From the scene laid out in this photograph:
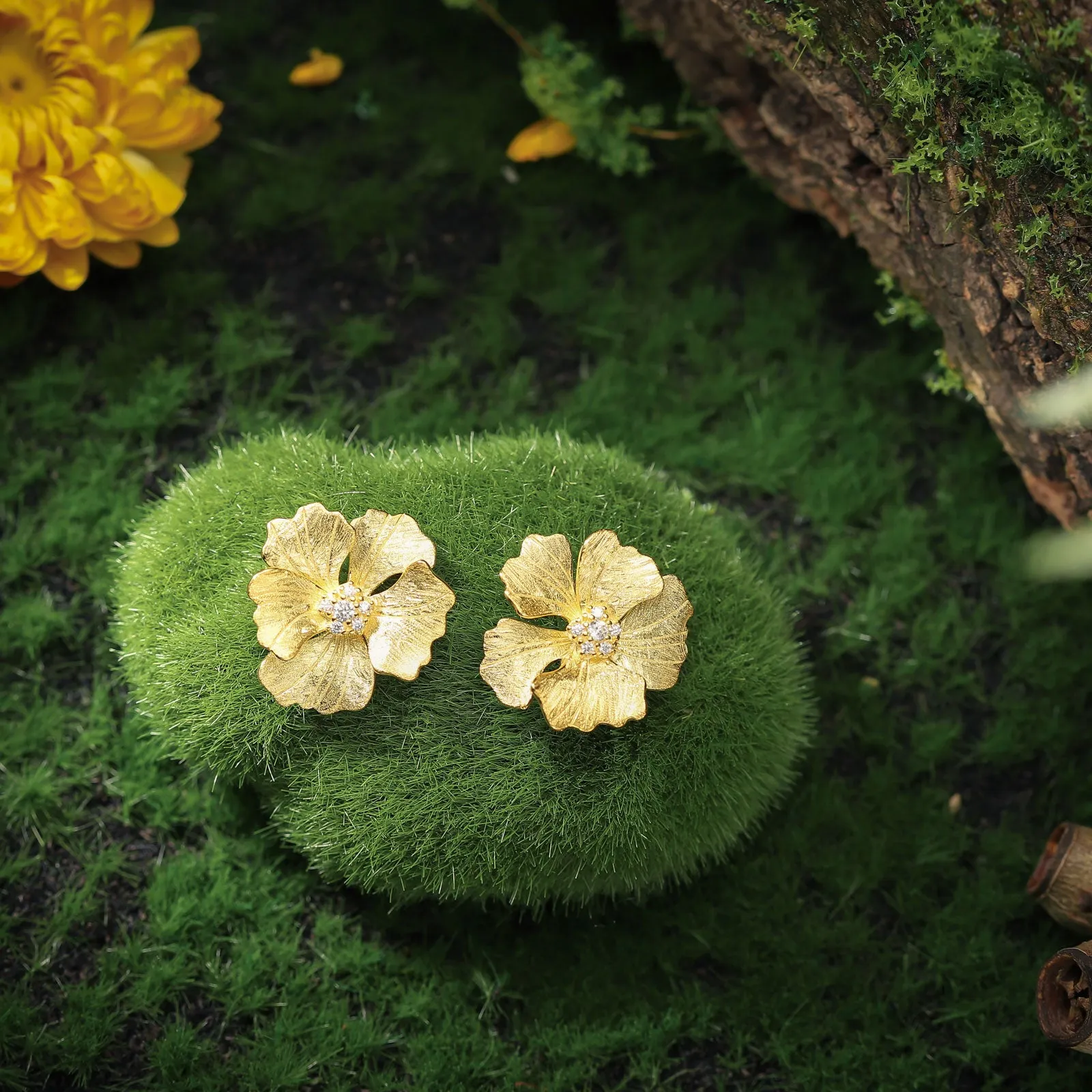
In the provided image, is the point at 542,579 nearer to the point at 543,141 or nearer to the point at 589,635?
the point at 589,635

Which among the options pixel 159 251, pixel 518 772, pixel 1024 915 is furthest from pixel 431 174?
pixel 1024 915

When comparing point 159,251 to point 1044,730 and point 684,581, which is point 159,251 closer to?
point 684,581

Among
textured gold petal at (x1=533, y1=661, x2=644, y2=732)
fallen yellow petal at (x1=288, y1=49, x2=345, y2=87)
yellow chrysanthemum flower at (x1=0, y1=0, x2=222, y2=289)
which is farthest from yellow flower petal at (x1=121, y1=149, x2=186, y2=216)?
textured gold petal at (x1=533, y1=661, x2=644, y2=732)

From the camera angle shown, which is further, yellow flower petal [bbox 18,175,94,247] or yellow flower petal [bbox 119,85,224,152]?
yellow flower petal [bbox 119,85,224,152]

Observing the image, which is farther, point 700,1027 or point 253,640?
point 700,1027

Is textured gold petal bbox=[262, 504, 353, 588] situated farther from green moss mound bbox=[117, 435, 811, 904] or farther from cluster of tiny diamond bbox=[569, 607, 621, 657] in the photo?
cluster of tiny diamond bbox=[569, 607, 621, 657]

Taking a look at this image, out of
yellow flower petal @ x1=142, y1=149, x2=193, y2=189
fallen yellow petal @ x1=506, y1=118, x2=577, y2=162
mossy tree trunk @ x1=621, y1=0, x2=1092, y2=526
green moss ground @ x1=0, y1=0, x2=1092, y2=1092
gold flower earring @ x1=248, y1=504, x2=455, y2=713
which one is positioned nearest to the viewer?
mossy tree trunk @ x1=621, y1=0, x2=1092, y2=526

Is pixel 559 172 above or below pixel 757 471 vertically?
above
